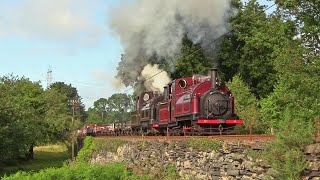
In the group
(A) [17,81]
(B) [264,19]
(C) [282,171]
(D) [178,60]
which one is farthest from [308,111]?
(A) [17,81]

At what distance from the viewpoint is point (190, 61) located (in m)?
42.7

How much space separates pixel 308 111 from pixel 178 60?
65.3ft

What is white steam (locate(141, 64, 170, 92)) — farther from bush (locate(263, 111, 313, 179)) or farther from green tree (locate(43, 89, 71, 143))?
bush (locate(263, 111, 313, 179))

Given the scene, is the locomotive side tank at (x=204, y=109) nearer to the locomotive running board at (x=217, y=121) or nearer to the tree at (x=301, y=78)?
the locomotive running board at (x=217, y=121)

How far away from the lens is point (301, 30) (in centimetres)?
2339

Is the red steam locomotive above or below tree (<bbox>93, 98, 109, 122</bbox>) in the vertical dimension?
below

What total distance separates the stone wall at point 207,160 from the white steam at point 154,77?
13.4 m

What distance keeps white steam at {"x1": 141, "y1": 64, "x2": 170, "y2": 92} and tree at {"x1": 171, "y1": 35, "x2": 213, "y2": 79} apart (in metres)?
4.33

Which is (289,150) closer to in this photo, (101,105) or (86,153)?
(86,153)

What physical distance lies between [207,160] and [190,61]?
96.1 ft

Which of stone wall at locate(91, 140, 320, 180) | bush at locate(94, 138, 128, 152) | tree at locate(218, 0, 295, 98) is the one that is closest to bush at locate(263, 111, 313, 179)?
stone wall at locate(91, 140, 320, 180)

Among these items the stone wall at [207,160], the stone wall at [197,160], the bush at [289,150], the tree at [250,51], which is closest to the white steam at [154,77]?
the tree at [250,51]

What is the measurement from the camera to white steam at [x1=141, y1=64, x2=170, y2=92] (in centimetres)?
3681

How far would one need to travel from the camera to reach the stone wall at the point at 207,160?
10.5m
